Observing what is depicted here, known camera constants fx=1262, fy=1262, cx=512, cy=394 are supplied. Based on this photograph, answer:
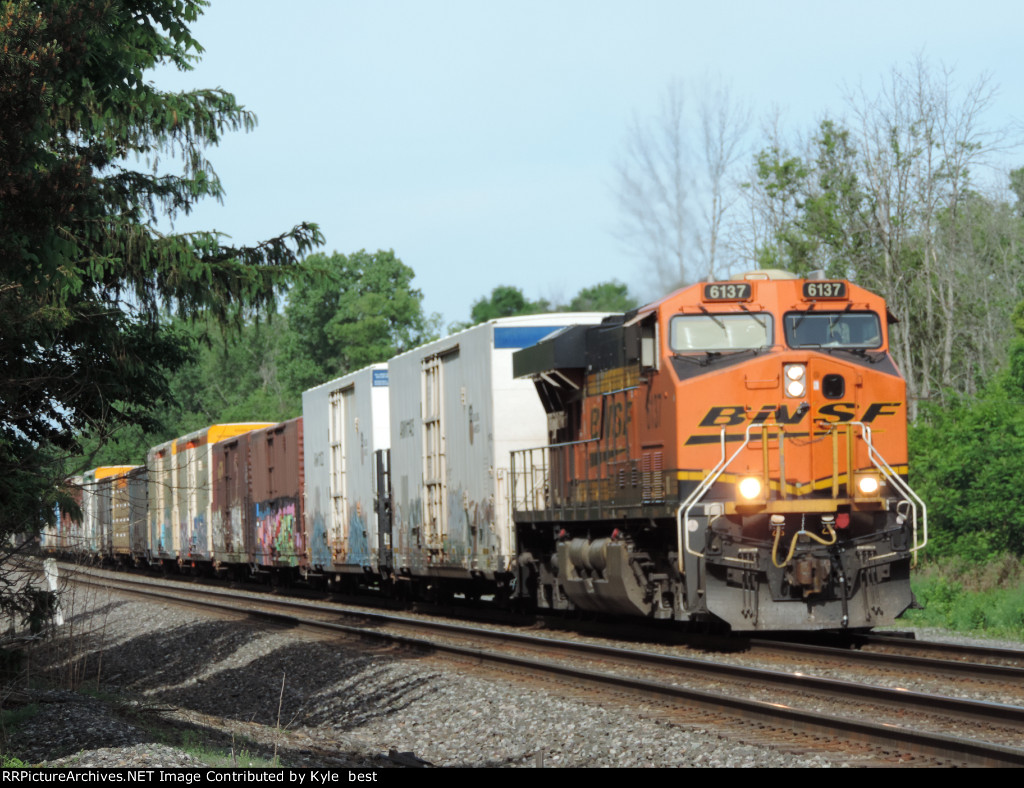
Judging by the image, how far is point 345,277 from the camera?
74062mm

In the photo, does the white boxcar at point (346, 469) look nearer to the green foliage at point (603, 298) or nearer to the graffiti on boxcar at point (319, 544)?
the graffiti on boxcar at point (319, 544)

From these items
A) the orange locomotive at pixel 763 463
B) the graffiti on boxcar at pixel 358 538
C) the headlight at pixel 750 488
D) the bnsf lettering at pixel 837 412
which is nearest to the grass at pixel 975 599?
the orange locomotive at pixel 763 463

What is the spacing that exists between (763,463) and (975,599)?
291 inches

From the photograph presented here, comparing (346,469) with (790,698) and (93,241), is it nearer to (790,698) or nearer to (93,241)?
(93,241)

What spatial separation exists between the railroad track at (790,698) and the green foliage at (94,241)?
4.60 m

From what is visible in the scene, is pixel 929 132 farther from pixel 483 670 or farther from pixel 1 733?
pixel 1 733

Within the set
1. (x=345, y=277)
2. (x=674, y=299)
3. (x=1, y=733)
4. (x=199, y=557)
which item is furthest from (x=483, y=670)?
(x=345, y=277)

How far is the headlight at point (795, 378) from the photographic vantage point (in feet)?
42.8

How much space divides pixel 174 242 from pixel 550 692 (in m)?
6.33

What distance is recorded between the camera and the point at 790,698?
1006 centimetres

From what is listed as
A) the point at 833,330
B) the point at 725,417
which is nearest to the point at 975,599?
the point at 833,330

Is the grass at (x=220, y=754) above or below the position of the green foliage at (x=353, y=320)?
below

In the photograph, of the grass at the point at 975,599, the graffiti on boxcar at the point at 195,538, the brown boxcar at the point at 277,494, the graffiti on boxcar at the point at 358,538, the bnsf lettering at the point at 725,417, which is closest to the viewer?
the bnsf lettering at the point at 725,417

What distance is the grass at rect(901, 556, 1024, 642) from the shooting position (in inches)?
644
